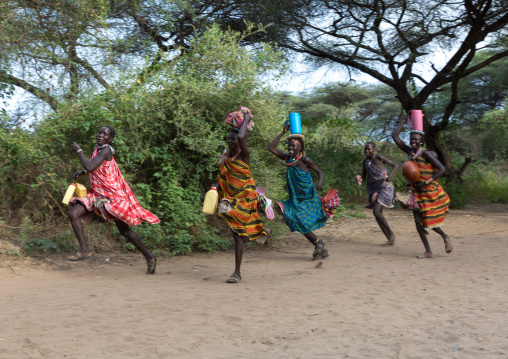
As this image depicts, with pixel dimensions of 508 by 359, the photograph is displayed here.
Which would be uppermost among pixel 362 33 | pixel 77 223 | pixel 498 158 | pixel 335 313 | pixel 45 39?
pixel 362 33

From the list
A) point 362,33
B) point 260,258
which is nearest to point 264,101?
point 260,258

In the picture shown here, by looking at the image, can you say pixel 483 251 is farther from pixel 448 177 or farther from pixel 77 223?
pixel 448 177

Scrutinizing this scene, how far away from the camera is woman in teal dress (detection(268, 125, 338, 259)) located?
6.92 m

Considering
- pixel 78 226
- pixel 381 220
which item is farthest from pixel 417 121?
pixel 78 226

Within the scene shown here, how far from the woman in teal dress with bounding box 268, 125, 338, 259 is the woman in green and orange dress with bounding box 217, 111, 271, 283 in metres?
1.06

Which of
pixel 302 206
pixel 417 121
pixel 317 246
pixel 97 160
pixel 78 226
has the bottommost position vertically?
pixel 317 246

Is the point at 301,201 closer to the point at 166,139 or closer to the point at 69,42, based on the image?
the point at 166,139

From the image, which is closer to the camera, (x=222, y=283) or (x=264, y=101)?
(x=222, y=283)

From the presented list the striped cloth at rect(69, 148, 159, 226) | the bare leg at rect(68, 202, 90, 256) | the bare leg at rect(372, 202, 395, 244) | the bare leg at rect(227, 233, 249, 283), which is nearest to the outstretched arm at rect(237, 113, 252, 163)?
the bare leg at rect(227, 233, 249, 283)

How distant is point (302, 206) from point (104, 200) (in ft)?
9.12

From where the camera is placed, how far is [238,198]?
19.0ft

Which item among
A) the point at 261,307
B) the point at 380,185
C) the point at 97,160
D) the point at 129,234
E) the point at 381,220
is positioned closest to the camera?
the point at 261,307

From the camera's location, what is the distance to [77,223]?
17.9 feet

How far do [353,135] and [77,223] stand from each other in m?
10.1
